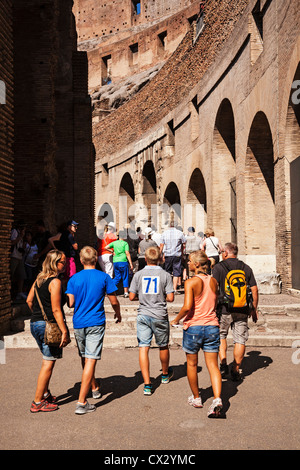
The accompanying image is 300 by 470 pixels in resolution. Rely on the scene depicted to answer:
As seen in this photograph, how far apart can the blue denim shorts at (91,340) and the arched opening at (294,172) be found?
21.6 feet

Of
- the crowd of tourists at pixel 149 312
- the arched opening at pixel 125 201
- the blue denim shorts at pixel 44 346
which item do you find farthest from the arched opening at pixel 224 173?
the arched opening at pixel 125 201

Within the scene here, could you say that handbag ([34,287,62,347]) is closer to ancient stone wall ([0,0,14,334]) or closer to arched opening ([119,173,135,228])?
ancient stone wall ([0,0,14,334])

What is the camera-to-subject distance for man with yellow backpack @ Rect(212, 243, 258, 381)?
5.07m

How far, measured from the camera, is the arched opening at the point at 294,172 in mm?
9930

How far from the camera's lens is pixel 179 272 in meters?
9.93

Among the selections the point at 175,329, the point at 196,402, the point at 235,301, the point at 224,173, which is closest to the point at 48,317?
the point at 196,402

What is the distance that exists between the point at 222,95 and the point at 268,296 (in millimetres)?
8221

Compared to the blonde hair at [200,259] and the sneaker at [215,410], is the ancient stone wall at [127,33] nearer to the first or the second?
the blonde hair at [200,259]

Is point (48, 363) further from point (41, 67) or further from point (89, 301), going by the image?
point (41, 67)

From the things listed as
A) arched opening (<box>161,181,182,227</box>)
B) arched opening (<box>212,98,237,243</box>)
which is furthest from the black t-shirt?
arched opening (<box>161,181,182,227</box>)

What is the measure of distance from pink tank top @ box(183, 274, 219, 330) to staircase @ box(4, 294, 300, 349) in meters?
2.78

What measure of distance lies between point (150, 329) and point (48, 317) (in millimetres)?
1109

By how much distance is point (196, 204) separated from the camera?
2081 cm

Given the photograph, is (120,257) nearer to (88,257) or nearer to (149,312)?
(149,312)
